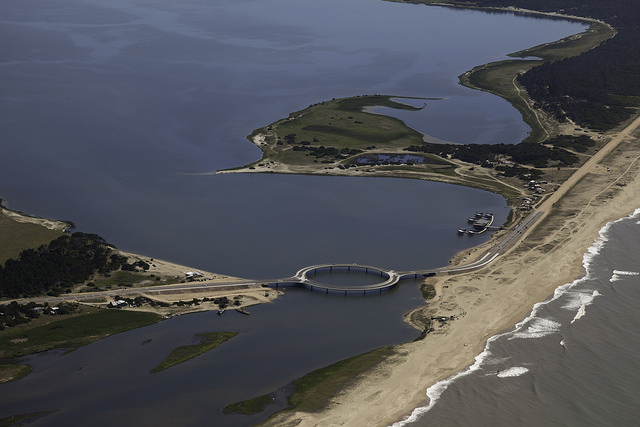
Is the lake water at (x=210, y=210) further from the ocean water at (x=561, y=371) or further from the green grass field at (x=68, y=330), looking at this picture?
the ocean water at (x=561, y=371)

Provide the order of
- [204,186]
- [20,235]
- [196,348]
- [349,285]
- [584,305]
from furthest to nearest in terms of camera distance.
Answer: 1. [204,186]
2. [20,235]
3. [349,285]
4. [584,305]
5. [196,348]

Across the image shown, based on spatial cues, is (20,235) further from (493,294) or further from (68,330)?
(493,294)

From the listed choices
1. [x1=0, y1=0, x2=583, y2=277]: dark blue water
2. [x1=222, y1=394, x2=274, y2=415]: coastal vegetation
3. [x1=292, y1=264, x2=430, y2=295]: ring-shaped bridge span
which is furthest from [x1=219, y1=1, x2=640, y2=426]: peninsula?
[x1=0, y1=0, x2=583, y2=277]: dark blue water

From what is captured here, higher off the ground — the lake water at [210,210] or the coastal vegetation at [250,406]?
the lake water at [210,210]

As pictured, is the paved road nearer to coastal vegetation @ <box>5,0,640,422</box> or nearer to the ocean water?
coastal vegetation @ <box>5,0,640,422</box>

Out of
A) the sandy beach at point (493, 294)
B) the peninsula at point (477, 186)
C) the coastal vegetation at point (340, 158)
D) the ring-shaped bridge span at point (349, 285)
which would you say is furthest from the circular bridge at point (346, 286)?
the coastal vegetation at point (340, 158)

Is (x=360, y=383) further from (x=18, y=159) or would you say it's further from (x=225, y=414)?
(x=18, y=159)

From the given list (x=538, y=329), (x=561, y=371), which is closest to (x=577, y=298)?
(x=538, y=329)
